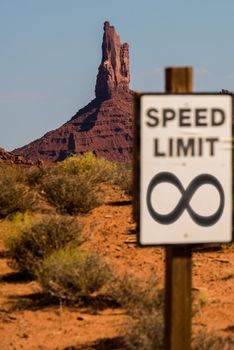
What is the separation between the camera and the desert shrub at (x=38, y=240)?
11.5 meters

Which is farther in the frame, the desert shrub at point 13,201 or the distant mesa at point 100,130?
the distant mesa at point 100,130

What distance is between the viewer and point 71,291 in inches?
379

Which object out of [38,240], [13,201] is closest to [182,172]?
[38,240]

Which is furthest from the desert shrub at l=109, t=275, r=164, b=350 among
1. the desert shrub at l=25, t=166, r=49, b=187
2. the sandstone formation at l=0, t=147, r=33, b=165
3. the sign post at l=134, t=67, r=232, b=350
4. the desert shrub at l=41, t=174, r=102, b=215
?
the sandstone formation at l=0, t=147, r=33, b=165

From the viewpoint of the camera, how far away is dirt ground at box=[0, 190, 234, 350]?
8172 millimetres

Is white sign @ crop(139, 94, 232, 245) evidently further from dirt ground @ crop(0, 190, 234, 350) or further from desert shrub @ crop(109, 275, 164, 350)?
dirt ground @ crop(0, 190, 234, 350)

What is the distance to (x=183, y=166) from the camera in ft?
12.6

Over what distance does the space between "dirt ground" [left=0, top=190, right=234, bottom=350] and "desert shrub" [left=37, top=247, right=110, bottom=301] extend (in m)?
0.21

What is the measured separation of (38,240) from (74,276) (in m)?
2.23

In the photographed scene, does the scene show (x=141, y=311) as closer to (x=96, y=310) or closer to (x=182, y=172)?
(x=96, y=310)

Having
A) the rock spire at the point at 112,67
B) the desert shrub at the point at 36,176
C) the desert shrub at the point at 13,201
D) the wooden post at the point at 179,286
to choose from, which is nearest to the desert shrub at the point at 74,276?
the wooden post at the point at 179,286

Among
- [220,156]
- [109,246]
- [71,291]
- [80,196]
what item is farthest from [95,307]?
[80,196]

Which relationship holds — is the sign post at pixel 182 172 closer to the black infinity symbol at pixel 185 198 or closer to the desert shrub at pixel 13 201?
the black infinity symbol at pixel 185 198

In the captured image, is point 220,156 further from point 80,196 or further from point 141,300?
point 80,196
